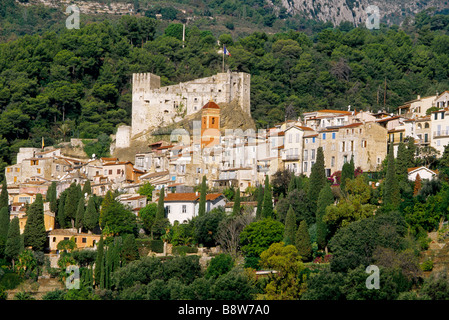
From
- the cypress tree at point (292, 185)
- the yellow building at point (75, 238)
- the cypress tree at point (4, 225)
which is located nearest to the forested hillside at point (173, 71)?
the cypress tree at point (4, 225)

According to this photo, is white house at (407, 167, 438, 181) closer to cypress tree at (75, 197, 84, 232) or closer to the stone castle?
cypress tree at (75, 197, 84, 232)

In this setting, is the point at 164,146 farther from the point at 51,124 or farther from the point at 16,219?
the point at 16,219

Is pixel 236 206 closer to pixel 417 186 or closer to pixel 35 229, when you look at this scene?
pixel 417 186

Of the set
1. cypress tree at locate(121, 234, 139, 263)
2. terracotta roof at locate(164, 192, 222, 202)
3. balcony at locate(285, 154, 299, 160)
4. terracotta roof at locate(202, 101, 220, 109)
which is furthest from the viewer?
terracotta roof at locate(202, 101, 220, 109)

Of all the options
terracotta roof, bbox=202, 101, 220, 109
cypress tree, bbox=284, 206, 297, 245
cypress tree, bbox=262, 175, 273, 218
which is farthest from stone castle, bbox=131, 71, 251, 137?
cypress tree, bbox=284, 206, 297, 245

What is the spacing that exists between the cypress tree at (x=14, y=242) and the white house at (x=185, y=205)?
1000 centimetres

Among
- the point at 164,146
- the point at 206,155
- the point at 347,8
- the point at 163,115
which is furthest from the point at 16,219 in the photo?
the point at 347,8

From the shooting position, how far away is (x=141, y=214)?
6362cm

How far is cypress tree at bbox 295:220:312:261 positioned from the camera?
53469 mm

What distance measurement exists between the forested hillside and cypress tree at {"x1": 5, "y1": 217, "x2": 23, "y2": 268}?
1009 inches

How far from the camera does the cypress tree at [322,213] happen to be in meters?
54.7

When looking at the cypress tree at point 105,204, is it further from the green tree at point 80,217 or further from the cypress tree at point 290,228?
the cypress tree at point 290,228

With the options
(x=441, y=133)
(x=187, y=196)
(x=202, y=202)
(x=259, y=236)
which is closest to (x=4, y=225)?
(x=187, y=196)
